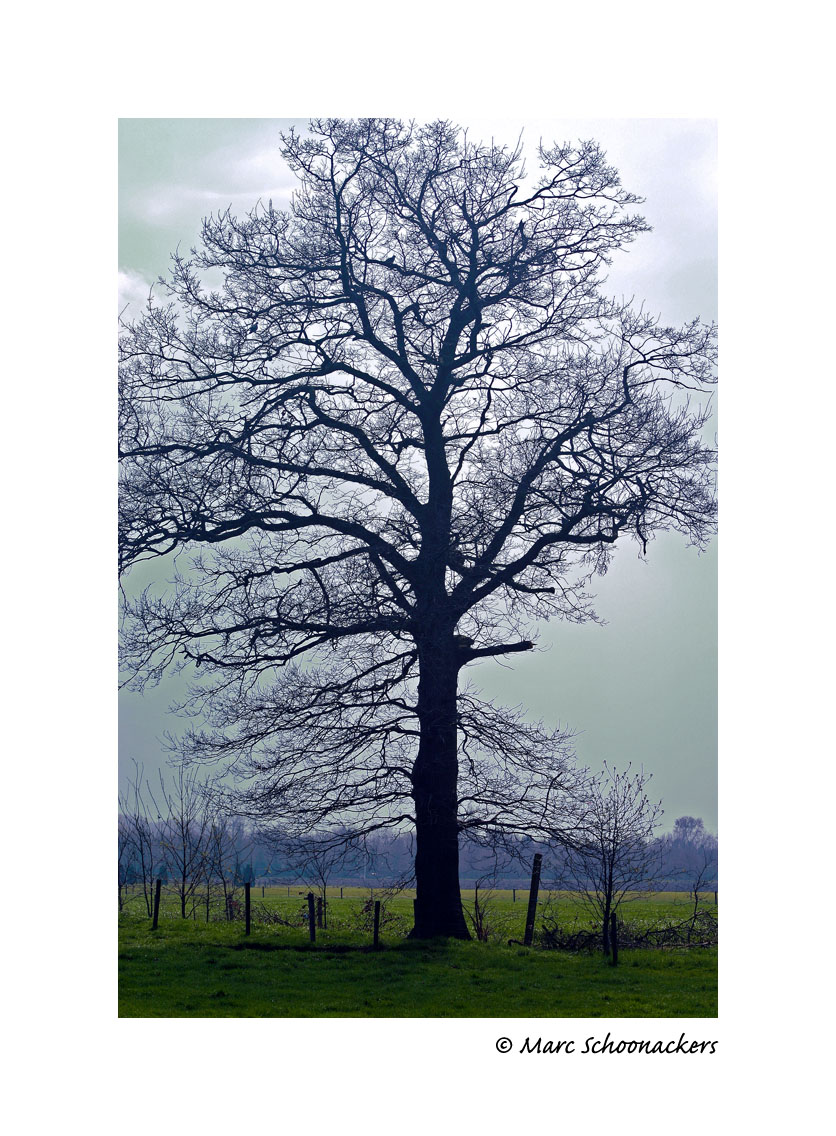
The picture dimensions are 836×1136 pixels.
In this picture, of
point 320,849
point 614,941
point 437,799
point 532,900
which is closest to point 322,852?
point 320,849

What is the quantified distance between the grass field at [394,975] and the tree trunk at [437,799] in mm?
319

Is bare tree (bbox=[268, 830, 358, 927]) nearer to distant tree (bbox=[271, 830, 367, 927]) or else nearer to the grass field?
distant tree (bbox=[271, 830, 367, 927])

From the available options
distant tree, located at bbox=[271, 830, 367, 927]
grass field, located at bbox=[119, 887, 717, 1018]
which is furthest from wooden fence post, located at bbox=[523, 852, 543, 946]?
distant tree, located at bbox=[271, 830, 367, 927]

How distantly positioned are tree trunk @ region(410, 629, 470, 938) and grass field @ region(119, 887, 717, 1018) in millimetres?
319

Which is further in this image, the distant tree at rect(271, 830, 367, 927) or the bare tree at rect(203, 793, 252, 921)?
the bare tree at rect(203, 793, 252, 921)

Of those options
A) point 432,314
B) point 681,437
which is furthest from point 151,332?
point 681,437

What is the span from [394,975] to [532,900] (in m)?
2.71

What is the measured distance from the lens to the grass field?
7.98 meters

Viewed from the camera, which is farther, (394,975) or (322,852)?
(322,852)

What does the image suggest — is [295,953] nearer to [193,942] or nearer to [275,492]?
[193,942]

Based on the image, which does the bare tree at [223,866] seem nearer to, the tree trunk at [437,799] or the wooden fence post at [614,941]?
the tree trunk at [437,799]

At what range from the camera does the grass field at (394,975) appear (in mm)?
7984

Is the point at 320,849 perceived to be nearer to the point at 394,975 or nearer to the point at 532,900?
the point at 394,975

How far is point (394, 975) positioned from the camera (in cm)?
893
